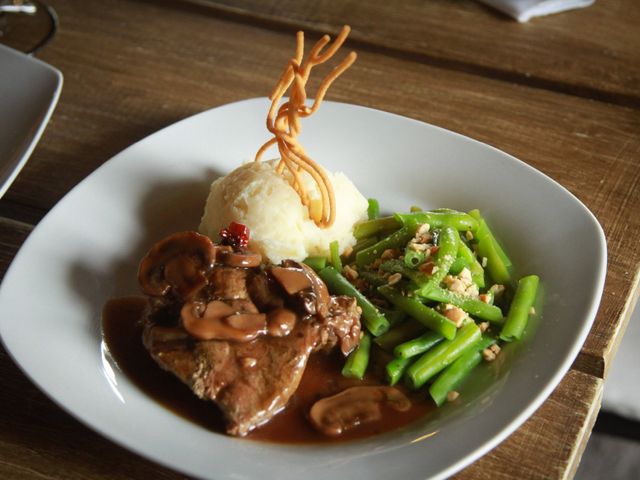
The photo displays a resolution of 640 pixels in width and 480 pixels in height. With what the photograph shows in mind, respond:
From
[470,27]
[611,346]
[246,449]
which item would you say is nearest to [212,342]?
[246,449]

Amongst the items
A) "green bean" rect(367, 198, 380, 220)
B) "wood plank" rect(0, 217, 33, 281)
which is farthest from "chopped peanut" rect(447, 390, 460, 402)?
"wood plank" rect(0, 217, 33, 281)

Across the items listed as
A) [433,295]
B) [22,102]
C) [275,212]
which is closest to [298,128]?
[275,212]

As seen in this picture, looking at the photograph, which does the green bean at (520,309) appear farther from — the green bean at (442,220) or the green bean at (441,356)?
the green bean at (442,220)

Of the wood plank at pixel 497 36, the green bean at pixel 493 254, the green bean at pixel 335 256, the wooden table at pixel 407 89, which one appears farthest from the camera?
the wood plank at pixel 497 36


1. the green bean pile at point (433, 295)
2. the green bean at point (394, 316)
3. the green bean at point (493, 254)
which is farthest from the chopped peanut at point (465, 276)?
the green bean at point (394, 316)

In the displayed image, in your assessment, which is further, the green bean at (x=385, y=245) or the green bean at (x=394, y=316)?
the green bean at (x=385, y=245)

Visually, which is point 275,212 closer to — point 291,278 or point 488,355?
point 291,278

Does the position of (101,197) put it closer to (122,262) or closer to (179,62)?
(122,262)
